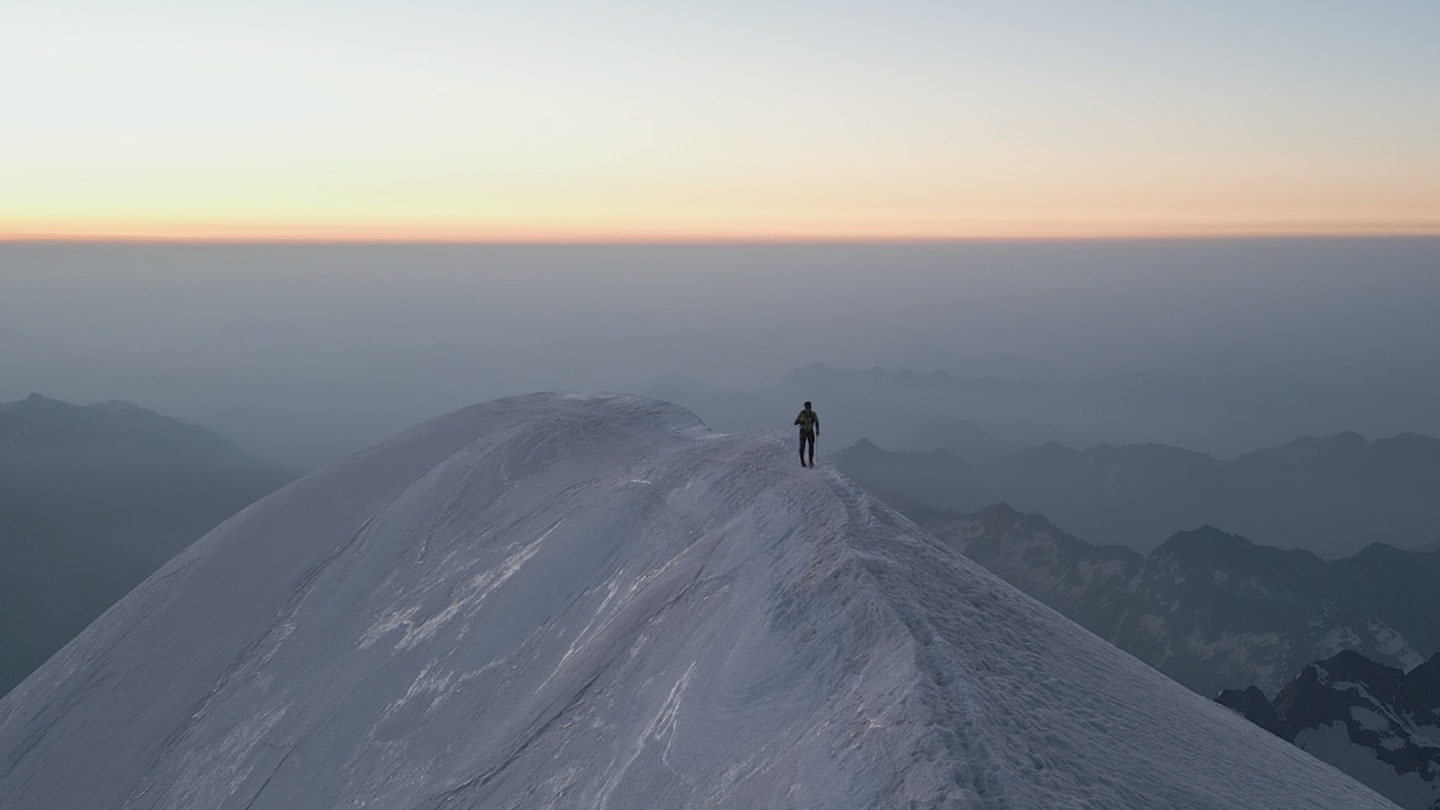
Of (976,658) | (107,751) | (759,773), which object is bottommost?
(107,751)

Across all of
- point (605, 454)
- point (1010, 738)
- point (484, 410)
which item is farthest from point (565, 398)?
point (1010, 738)

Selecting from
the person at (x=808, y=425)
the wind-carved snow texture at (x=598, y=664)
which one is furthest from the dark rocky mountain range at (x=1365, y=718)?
the person at (x=808, y=425)

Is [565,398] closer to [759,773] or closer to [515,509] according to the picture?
[515,509]

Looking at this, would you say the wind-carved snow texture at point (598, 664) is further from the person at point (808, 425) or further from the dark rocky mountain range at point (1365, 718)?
the dark rocky mountain range at point (1365, 718)

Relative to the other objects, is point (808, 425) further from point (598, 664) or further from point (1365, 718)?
point (1365, 718)

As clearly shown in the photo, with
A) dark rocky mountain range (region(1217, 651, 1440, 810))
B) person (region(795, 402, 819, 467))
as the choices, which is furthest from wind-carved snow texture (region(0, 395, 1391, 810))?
dark rocky mountain range (region(1217, 651, 1440, 810))

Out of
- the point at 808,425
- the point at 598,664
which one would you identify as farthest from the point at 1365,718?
the point at 598,664

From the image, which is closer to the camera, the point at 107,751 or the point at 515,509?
the point at 107,751
